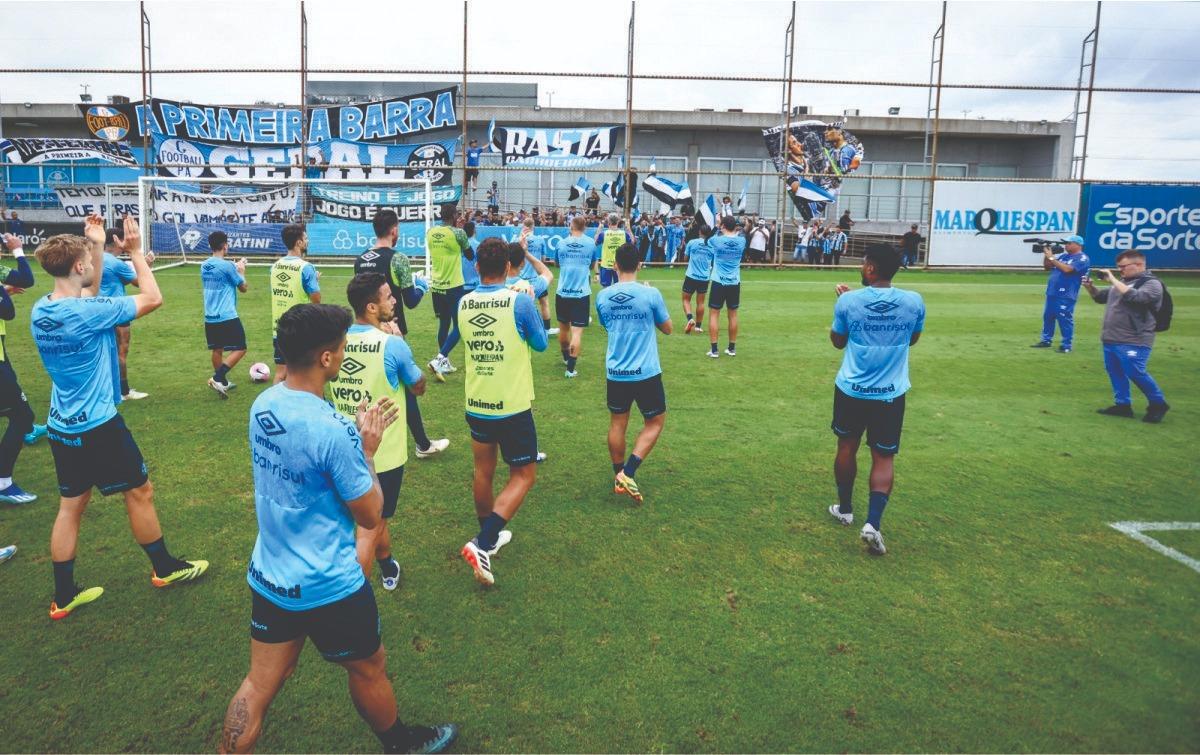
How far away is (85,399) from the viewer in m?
4.48

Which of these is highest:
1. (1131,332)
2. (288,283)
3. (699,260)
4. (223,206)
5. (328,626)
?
(223,206)

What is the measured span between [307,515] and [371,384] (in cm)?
186

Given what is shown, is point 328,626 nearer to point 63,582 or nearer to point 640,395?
point 63,582

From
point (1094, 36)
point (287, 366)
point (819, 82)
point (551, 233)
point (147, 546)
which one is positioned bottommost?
point (147, 546)

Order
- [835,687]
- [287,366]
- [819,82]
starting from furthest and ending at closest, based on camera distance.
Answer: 1. [819,82]
2. [835,687]
3. [287,366]

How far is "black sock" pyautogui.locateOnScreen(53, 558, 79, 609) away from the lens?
4449 millimetres

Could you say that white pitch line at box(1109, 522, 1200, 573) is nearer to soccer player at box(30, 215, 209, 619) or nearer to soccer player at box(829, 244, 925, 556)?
soccer player at box(829, 244, 925, 556)

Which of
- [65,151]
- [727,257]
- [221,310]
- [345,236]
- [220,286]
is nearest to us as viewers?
[220,286]

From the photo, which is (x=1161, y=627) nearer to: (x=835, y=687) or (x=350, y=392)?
(x=835, y=687)

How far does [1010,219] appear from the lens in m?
26.7

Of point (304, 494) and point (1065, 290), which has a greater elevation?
point (1065, 290)

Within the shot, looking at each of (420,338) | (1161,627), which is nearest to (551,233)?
(420,338)

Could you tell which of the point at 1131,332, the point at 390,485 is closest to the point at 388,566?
the point at 390,485

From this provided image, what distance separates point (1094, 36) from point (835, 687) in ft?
99.7
